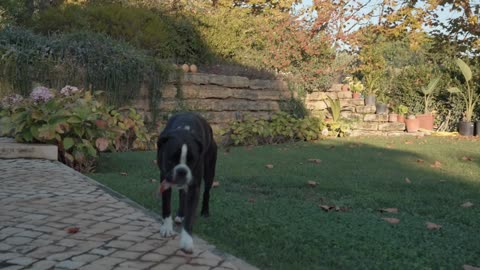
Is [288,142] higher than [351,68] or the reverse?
the reverse

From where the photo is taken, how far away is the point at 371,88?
1470cm

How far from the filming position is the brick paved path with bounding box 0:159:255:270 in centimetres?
274

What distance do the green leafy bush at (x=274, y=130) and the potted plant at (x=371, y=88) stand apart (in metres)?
3.06

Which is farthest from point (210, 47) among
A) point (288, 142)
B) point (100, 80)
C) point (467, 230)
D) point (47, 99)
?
point (467, 230)

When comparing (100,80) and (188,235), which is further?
(100,80)

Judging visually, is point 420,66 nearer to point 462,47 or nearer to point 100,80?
point 462,47

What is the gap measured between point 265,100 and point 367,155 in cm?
395

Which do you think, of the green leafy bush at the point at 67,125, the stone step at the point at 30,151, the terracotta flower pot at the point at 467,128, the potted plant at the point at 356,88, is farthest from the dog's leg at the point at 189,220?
the terracotta flower pot at the point at 467,128

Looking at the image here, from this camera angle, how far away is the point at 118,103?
889 centimetres

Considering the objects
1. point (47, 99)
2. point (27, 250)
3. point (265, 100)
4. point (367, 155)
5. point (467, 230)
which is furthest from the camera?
point (265, 100)

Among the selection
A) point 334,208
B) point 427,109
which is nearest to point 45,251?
point 334,208

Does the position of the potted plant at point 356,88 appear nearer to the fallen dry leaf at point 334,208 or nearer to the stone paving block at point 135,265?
the fallen dry leaf at point 334,208

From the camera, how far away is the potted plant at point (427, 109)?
13984 millimetres

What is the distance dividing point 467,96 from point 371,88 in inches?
109
